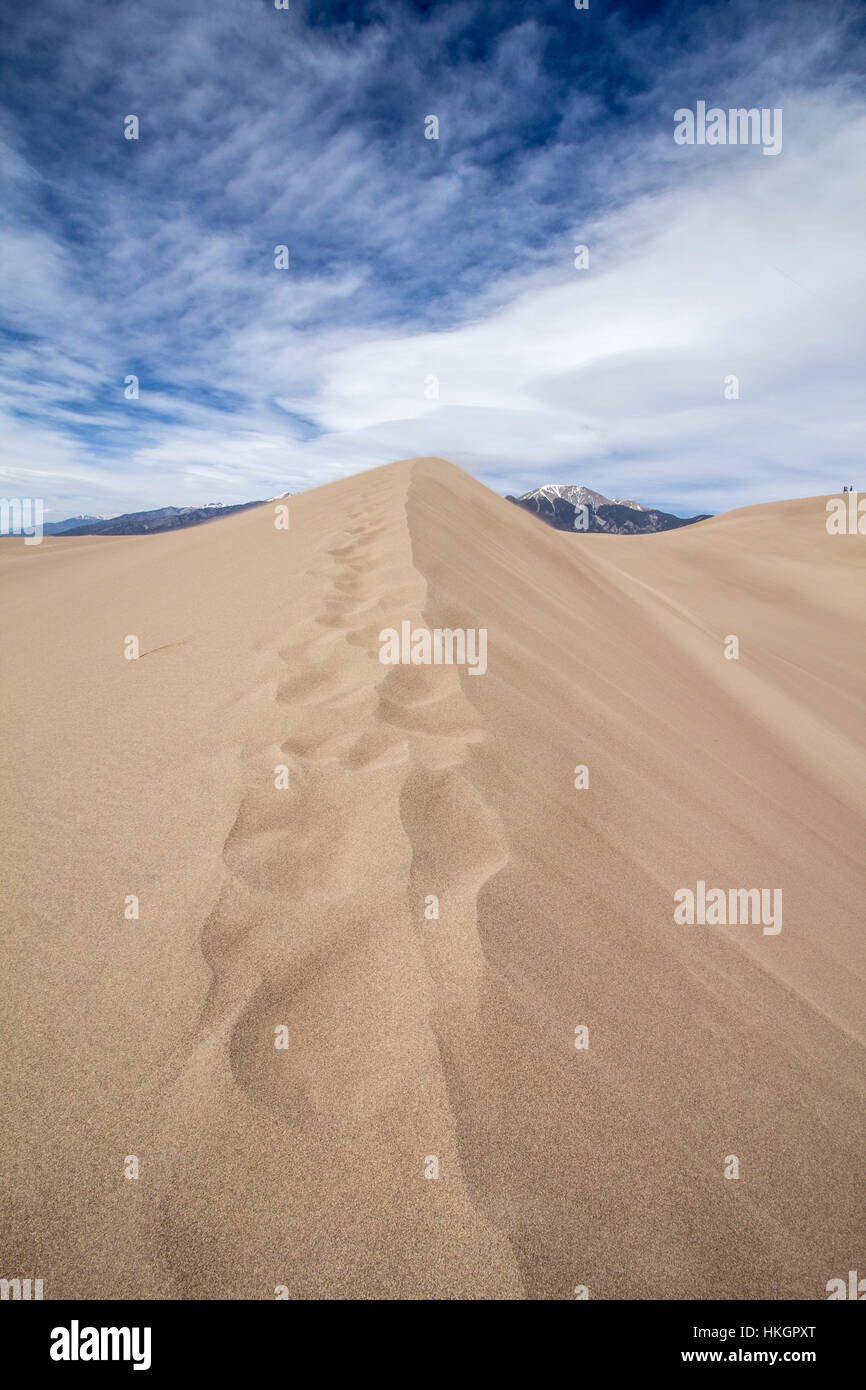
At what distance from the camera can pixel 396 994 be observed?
4.50 feet

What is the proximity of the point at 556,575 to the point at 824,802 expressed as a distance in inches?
138

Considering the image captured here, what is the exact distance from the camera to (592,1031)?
1.43 meters

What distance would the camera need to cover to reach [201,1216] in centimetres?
103

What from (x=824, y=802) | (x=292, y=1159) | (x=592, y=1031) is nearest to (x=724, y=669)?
(x=824, y=802)

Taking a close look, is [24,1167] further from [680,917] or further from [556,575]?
[556,575]

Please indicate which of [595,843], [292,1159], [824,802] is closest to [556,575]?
[824,802]

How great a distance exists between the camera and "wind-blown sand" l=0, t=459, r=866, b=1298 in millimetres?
1053

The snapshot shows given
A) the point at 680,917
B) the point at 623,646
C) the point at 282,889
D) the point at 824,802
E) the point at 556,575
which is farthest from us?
the point at 556,575

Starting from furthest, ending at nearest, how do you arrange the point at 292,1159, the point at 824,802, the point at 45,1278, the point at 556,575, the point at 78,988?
the point at 556,575 < the point at 824,802 < the point at 78,988 < the point at 292,1159 < the point at 45,1278

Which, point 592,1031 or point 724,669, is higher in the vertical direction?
point 724,669

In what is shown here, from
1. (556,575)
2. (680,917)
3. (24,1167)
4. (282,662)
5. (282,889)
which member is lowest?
(24,1167)

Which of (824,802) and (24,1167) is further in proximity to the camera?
(824,802)

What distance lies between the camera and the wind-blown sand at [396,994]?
105 centimetres

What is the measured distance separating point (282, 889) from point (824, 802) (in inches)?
158
